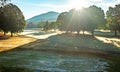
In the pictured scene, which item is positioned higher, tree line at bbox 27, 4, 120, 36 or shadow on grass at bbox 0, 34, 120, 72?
tree line at bbox 27, 4, 120, 36

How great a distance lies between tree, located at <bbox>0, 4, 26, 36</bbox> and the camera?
333 ft

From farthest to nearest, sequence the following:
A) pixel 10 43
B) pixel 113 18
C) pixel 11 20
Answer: pixel 113 18 < pixel 11 20 < pixel 10 43

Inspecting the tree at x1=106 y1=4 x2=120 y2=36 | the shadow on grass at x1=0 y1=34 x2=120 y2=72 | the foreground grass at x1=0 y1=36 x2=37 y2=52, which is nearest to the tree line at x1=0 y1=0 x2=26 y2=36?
the foreground grass at x1=0 y1=36 x2=37 y2=52

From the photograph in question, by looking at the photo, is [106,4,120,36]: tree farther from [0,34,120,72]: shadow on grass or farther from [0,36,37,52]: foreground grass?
[0,34,120,72]: shadow on grass

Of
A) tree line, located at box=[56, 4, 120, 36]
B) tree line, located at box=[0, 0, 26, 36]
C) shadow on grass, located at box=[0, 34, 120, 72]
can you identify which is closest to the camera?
shadow on grass, located at box=[0, 34, 120, 72]

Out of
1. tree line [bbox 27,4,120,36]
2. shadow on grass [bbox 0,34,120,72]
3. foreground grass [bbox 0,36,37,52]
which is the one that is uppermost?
tree line [bbox 27,4,120,36]

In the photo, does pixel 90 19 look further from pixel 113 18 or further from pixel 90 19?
pixel 113 18

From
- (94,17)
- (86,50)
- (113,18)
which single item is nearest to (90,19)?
(94,17)

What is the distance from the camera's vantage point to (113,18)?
134750 millimetres

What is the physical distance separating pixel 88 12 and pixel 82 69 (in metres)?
98.9

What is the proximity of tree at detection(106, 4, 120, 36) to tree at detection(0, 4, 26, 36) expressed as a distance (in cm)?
4992

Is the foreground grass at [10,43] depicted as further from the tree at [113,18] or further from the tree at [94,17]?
the tree at [113,18]

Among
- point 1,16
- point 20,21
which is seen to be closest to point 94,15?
point 20,21

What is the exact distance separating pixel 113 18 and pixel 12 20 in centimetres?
5831
